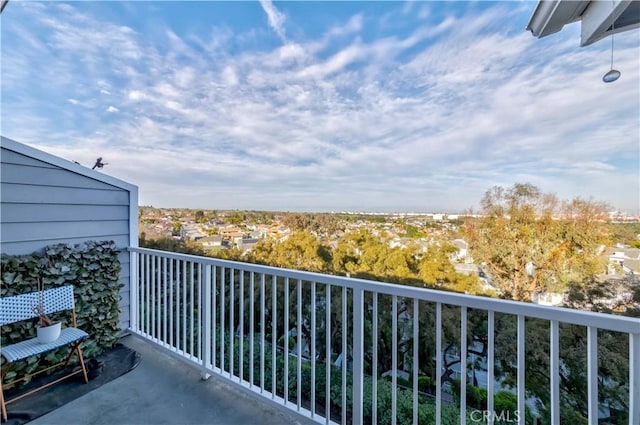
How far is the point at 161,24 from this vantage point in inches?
166

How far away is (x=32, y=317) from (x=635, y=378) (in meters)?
3.78

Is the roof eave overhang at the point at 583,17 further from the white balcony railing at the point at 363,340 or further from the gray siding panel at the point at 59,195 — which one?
the gray siding panel at the point at 59,195

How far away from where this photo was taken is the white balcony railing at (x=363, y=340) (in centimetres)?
123

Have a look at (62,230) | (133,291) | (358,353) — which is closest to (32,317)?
(62,230)

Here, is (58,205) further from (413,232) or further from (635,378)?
(413,232)

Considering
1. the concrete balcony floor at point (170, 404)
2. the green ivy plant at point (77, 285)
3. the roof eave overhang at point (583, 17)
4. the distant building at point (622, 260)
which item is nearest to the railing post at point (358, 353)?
the concrete balcony floor at point (170, 404)

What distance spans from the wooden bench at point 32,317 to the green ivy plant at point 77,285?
0.16 m

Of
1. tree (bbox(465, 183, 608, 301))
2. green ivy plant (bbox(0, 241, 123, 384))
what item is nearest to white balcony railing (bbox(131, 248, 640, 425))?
green ivy plant (bbox(0, 241, 123, 384))

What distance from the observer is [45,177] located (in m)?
2.67

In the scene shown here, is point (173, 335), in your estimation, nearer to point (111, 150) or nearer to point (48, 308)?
point (48, 308)

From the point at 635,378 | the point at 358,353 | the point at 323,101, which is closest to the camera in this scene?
the point at 635,378

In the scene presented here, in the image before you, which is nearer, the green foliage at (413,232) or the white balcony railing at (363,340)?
the white balcony railing at (363,340)

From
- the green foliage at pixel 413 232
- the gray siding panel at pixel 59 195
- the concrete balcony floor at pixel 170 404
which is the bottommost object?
the concrete balcony floor at pixel 170 404

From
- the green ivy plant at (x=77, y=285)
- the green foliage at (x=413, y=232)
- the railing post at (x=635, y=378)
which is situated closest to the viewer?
the railing post at (x=635, y=378)
